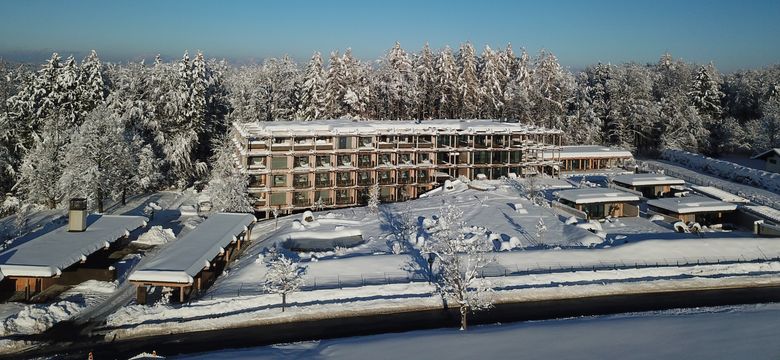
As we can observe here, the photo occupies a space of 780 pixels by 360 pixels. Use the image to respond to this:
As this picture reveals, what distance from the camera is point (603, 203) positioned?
1806 inches

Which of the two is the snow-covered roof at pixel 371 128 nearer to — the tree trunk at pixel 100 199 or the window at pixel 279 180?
the window at pixel 279 180

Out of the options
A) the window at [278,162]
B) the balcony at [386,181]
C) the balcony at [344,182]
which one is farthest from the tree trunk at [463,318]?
the balcony at [386,181]

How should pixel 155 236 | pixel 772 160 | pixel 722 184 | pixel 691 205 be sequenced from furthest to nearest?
pixel 772 160 → pixel 722 184 → pixel 691 205 → pixel 155 236

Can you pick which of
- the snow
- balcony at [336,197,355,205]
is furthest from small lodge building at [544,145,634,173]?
the snow

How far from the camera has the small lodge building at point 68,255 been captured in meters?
28.4

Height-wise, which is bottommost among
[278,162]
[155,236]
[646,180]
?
[155,236]

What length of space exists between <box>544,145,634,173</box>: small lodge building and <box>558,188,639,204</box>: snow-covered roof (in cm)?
1577

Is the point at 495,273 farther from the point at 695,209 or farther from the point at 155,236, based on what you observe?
the point at 155,236

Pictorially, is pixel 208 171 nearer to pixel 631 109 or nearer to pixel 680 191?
pixel 680 191

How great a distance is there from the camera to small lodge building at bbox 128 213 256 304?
27.9m

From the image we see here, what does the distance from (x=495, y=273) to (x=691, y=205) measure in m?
20.7

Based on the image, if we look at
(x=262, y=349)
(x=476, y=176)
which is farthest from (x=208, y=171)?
(x=262, y=349)

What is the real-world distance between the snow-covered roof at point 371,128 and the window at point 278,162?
1956 mm

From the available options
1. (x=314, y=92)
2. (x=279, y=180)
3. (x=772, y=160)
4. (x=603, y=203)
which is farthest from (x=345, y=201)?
(x=772, y=160)
